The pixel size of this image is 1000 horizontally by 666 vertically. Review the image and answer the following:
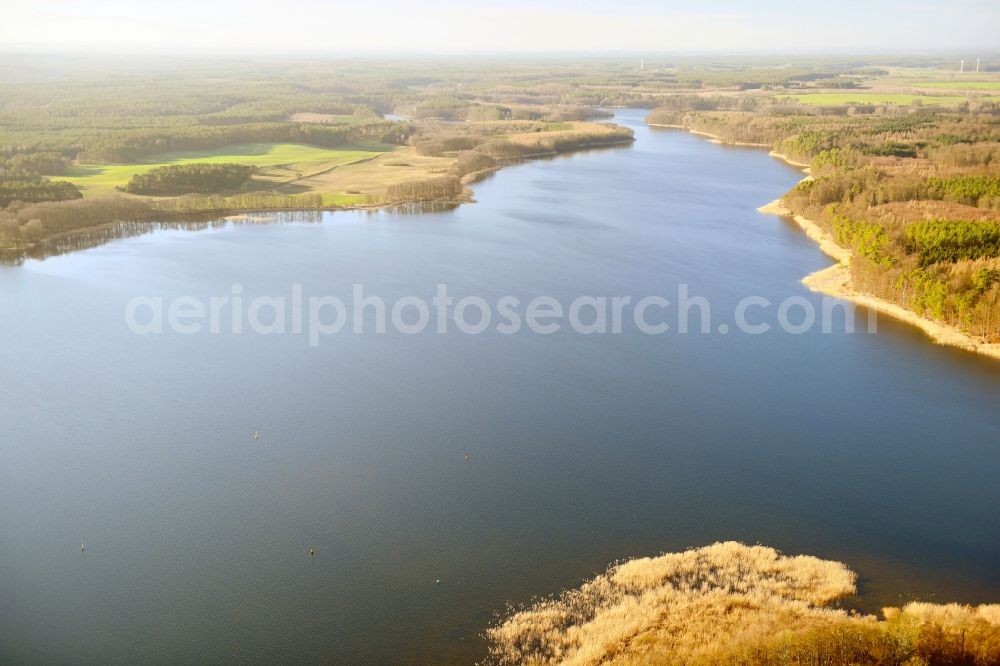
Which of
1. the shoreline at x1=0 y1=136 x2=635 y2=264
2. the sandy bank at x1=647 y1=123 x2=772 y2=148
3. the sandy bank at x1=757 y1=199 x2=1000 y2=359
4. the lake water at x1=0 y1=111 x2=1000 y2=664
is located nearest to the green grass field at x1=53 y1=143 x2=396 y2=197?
the shoreline at x1=0 y1=136 x2=635 y2=264

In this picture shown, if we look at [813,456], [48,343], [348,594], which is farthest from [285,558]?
[48,343]

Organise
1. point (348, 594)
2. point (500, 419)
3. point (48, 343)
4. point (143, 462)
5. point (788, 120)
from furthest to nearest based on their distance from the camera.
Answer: point (788, 120), point (48, 343), point (500, 419), point (143, 462), point (348, 594)

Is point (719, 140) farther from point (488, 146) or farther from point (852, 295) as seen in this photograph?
point (852, 295)

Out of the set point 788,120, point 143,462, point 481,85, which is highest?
point 481,85

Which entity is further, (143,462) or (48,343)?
(48,343)

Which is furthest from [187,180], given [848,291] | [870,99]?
[870,99]

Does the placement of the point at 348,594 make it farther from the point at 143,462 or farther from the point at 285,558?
the point at 143,462

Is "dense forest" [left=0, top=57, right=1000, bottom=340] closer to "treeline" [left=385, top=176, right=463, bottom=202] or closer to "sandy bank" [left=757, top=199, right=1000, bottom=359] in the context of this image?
"treeline" [left=385, top=176, right=463, bottom=202]

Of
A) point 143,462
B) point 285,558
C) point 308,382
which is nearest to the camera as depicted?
point 285,558
